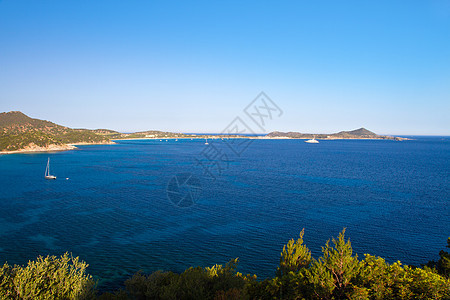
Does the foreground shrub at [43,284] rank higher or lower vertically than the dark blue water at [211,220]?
higher

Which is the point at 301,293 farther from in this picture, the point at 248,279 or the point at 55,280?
the point at 55,280

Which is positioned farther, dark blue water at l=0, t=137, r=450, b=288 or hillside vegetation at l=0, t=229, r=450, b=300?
dark blue water at l=0, t=137, r=450, b=288

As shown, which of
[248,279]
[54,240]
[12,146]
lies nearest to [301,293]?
[248,279]

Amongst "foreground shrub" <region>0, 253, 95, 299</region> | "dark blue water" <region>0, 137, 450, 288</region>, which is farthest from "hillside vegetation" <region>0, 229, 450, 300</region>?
"dark blue water" <region>0, 137, 450, 288</region>

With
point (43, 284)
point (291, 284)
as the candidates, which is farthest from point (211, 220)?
point (43, 284)

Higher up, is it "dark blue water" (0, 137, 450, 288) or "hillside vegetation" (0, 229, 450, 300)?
"hillside vegetation" (0, 229, 450, 300)

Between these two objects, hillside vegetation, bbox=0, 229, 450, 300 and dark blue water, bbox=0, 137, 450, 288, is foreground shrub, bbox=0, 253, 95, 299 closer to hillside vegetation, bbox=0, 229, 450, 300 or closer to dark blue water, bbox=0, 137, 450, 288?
hillside vegetation, bbox=0, 229, 450, 300

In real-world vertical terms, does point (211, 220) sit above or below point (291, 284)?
below

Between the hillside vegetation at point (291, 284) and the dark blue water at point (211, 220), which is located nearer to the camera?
the hillside vegetation at point (291, 284)

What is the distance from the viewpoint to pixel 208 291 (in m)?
16.0

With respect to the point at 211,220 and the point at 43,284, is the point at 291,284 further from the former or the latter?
the point at 211,220

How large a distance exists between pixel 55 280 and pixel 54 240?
17.0 metres

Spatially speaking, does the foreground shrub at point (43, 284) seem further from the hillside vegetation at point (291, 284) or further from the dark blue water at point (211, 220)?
the dark blue water at point (211, 220)

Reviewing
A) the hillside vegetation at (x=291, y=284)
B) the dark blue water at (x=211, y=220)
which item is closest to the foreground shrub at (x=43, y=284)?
the hillside vegetation at (x=291, y=284)
